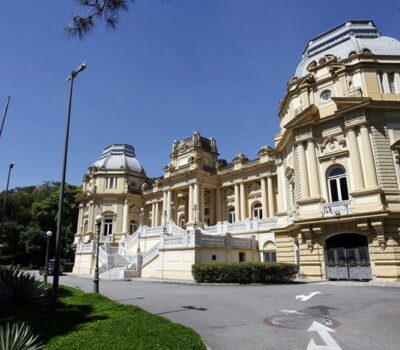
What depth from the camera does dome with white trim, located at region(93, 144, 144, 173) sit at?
52.4m

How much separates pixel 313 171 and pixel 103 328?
19360 millimetres

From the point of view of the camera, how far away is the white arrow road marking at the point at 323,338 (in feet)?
20.7

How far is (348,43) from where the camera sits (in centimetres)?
2592

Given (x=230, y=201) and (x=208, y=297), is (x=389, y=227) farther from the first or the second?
(x=230, y=201)

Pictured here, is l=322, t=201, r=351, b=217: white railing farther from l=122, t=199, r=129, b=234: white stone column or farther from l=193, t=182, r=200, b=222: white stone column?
l=122, t=199, r=129, b=234: white stone column

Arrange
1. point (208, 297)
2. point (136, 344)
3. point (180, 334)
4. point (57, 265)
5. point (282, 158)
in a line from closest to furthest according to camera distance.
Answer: point (136, 344) → point (180, 334) → point (57, 265) → point (208, 297) → point (282, 158)

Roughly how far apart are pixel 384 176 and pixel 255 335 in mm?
17621

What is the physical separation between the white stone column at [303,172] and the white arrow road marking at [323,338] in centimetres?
1555

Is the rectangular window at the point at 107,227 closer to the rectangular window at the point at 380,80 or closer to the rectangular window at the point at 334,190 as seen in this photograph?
the rectangular window at the point at 334,190

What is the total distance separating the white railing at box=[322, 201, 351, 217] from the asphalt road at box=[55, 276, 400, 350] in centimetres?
772

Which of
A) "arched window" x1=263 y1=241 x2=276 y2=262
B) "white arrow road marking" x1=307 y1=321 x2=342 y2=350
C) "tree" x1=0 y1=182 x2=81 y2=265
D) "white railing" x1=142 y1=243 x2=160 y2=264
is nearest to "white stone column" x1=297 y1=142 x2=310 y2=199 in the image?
"arched window" x1=263 y1=241 x2=276 y2=262

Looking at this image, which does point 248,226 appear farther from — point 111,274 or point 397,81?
point 397,81

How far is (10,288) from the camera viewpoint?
10812 mm

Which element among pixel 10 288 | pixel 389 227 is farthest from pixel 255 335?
pixel 389 227
